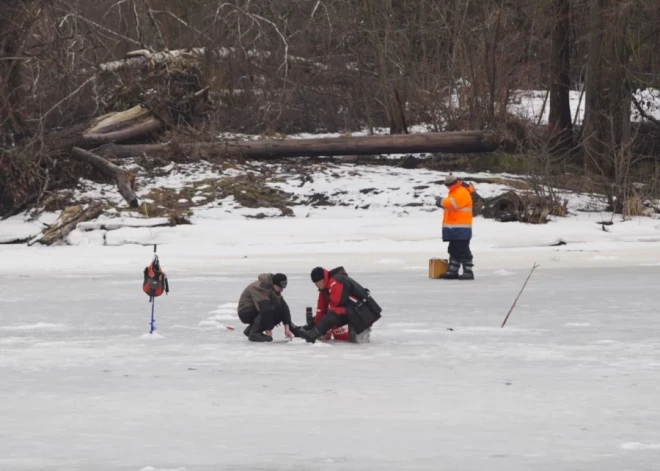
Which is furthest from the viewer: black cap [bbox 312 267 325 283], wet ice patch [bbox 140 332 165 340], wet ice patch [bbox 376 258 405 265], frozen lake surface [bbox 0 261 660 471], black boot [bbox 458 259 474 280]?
wet ice patch [bbox 376 258 405 265]

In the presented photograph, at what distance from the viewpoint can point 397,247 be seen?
2223cm

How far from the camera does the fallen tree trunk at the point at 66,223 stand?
74.4 ft

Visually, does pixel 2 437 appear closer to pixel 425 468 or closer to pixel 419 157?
pixel 425 468

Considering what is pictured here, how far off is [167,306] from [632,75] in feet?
54.6

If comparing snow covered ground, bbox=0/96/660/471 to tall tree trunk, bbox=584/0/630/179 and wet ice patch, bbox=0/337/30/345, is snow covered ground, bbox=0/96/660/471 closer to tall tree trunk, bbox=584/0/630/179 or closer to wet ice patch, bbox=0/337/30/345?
wet ice patch, bbox=0/337/30/345

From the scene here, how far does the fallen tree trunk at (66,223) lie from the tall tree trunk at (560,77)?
1146cm

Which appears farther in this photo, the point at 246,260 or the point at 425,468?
the point at 246,260

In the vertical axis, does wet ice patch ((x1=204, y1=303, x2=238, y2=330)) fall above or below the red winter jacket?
below

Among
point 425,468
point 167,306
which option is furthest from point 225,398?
point 167,306

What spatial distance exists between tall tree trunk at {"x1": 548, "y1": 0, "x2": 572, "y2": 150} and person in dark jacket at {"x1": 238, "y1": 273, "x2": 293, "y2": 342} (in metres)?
19.7

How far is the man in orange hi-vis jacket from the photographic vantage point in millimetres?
17234

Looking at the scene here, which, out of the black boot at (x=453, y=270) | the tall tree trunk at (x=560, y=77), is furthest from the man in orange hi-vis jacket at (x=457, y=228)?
the tall tree trunk at (x=560, y=77)

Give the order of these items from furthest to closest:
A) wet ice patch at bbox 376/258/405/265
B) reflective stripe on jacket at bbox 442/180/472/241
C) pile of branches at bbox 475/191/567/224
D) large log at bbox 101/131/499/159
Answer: large log at bbox 101/131/499/159
pile of branches at bbox 475/191/567/224
wet ice patch at bbox 376/258/405/265
reflective stripe on jacket at bbox 442/180/472/241

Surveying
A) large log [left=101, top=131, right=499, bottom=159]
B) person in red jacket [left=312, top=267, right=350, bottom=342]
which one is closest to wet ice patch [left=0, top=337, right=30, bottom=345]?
person in red jacket [left=312, top=267, right=350, bottom=342]
